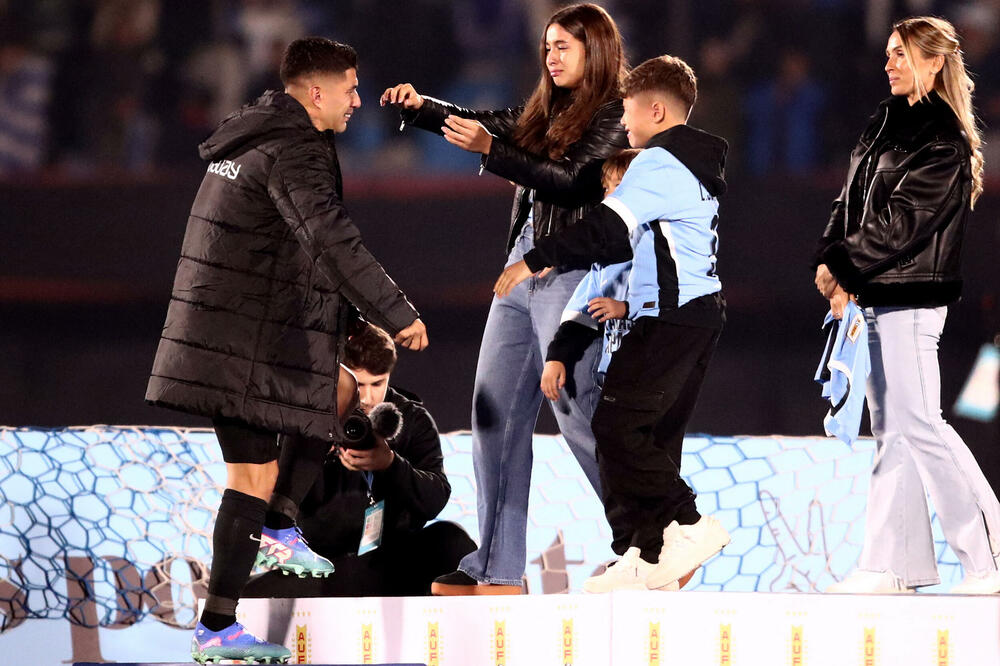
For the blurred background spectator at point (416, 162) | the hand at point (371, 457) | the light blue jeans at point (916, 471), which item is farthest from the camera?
the blurred background spectator at point (416, 162)

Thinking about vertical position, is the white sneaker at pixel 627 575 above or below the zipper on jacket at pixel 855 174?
below

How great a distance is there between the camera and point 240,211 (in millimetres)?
2416

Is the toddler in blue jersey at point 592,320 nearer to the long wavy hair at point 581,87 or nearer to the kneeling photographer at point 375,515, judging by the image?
the long wavy hair at point 581,87

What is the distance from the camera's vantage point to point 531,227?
2924 millimetres

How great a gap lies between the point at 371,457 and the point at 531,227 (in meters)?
0.65

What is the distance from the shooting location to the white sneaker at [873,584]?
2.66m

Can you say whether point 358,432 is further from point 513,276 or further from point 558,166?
point 558,166

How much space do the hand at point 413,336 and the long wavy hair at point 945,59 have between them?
3.88 feet

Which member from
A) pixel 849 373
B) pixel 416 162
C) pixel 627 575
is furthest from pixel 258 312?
pixel 416 162

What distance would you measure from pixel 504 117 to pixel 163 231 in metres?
3.43

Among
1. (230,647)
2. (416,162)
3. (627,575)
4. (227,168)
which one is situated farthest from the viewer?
(416,162)

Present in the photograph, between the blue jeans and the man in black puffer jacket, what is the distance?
51cm

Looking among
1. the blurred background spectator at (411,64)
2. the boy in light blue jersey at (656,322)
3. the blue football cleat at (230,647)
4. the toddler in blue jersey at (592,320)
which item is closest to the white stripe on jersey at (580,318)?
the toddler in blue jersey at (592,320)

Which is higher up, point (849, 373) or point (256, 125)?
point (256, 125)
